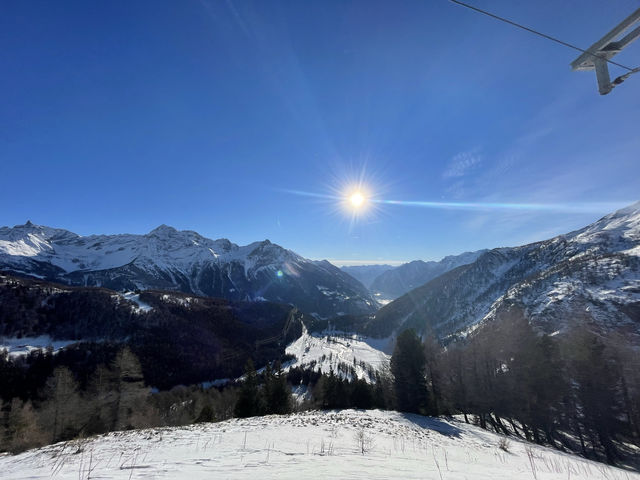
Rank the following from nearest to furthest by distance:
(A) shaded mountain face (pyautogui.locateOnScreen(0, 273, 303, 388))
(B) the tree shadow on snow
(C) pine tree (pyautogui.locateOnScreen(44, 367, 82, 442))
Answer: (B) the tree shadow on snow, (C) pine tree (pyautogui.locateOnScreen(44, 367, 82, 442)), (A) shaded mountain face (pyautogui.locateOnScreen(0, 273, 303, 388))

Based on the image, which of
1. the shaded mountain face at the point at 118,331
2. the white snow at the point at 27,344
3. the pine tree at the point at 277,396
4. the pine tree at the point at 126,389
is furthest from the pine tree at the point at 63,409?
the white snow at the point at 27,344

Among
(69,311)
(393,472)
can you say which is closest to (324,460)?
(393,472)

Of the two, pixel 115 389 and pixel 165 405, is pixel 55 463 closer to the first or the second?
pixel 115 389

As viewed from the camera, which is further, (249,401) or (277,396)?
(277,396)

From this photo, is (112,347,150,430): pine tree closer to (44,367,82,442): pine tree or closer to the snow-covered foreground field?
(44,367,82,442): pine tree

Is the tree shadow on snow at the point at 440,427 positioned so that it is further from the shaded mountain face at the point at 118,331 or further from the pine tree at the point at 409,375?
the shaded mountain face at the point at 118,331

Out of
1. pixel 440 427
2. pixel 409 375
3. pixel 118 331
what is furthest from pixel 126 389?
pixel 118 331

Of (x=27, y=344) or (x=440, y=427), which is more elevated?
(x=440, y=427)

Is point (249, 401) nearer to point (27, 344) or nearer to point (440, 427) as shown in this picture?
point (440, 427)

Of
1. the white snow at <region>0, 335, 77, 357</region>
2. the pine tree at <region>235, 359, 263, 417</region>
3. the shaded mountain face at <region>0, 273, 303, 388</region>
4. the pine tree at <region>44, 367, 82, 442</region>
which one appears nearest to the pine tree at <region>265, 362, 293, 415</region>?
the pine tree at <region>235, 359, 263, 417</region>

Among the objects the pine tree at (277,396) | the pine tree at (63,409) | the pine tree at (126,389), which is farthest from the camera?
the pine tree at (277,396)

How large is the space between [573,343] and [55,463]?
5447 cm

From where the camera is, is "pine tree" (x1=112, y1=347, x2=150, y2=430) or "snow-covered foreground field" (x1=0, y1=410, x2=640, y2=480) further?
"pine tree" (x1=112, y1=347, x2=150, y2=430)

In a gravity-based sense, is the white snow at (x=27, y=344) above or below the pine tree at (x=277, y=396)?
below
